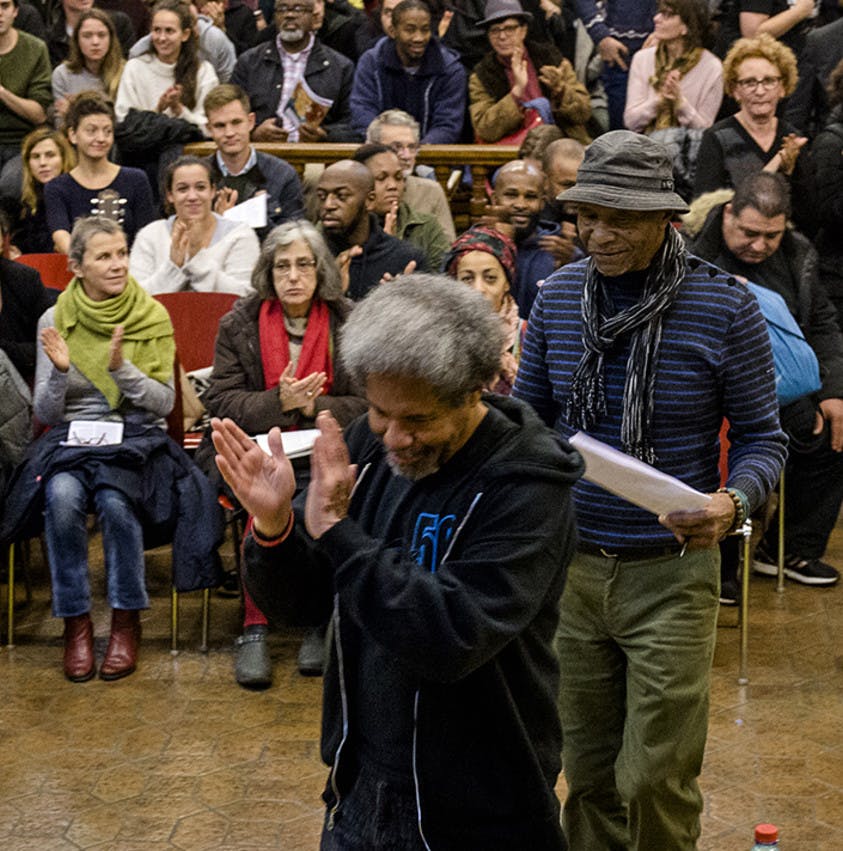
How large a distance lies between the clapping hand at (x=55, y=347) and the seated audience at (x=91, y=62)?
3.22m

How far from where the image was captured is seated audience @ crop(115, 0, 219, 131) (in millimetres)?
8266

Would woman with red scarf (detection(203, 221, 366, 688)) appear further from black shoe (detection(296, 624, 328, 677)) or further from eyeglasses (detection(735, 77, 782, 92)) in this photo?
eyeglasses (detection(735, 77, 782, 92))

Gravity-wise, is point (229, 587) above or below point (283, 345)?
below

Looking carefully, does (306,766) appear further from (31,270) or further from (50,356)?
(31,270)

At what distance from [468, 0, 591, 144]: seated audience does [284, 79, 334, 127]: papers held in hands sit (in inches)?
32.8

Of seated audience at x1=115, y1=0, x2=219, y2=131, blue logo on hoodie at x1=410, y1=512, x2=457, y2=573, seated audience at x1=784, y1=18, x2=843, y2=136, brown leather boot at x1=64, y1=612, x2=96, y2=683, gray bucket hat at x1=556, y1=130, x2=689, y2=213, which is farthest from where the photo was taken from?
seated audience at x1=115, y1=0, x2=219, y2=131

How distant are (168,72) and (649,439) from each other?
585cm

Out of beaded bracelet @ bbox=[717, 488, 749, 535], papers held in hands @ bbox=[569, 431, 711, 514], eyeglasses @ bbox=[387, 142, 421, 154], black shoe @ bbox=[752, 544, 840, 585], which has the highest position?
eyeglasses @ bbox=[387, 142, 421, 154]

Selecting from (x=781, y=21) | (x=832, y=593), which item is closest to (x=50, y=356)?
(x=832, y=593)

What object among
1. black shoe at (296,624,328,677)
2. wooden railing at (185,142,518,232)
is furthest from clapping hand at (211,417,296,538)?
wooden railing at (185,142,518,232)

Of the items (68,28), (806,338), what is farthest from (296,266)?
(68,28)

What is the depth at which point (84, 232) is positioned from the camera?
5664 millimetres

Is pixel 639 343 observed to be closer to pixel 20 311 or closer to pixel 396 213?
pixel 20 311

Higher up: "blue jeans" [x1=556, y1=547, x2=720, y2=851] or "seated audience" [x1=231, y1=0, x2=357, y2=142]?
"seated audience" [x1=231, y1=0, x2=357, y2=142]
